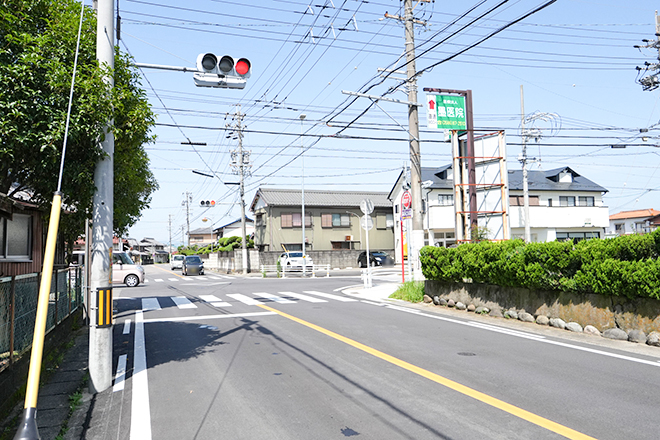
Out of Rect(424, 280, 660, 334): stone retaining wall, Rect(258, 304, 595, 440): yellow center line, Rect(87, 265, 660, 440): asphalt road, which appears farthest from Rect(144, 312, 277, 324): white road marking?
Rect(424, 280, 660, 334): stone retaining wall

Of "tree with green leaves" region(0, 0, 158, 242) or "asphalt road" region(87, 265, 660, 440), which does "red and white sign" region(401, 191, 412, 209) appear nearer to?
"asphalt road" region(87, 265, 660, 440)

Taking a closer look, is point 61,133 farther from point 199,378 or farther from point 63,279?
point 63,279

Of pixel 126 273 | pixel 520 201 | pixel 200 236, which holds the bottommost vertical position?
pixel 126 273

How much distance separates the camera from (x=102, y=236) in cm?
605

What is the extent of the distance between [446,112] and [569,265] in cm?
1024

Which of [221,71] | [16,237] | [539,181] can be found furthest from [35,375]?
[539,181]

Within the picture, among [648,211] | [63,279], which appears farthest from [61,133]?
[648,211]

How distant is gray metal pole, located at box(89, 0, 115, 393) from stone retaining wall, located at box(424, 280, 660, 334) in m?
8.18

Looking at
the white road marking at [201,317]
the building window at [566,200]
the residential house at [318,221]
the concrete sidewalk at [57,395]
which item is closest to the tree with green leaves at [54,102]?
the concrete sidewalk at [57,395]

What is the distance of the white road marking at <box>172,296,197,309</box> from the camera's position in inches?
579

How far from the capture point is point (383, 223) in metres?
49.7

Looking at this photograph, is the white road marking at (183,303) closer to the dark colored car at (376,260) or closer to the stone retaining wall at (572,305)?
the stone retaining wall at (572,305)

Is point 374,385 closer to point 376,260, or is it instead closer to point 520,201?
point 520,201

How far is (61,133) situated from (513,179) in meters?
39.4
